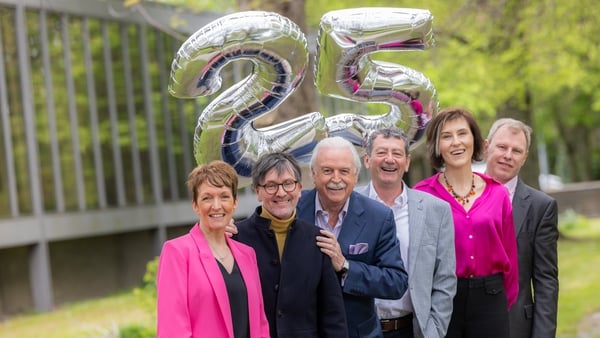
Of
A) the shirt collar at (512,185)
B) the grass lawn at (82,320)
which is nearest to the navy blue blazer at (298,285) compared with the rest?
the shirt collar at (512,185)

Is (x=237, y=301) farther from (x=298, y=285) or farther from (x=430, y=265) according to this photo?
(x=430, y=265)

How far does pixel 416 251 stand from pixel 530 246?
0.95 m

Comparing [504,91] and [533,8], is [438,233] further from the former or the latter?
[504,91]

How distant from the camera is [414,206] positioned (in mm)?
4770

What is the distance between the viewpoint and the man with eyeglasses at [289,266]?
4.09 metres

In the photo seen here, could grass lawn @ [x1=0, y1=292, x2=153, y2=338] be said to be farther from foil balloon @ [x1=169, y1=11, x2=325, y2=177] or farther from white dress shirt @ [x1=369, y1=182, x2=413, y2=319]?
white dress shirt @ [x1=369, y1=182, x2=413, y2=319]

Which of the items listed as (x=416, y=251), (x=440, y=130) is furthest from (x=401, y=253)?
(x=440, y=130)

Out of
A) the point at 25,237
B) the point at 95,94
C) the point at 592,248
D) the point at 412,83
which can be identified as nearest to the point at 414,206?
the point at 412,83

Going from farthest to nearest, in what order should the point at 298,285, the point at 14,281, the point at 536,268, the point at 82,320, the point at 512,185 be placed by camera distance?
1. the point at 14,281
2. the point at 82,320
3. the point at 512,185
4. the point at 536,268
5. the point at 298,285

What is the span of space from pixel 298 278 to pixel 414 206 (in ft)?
2.95

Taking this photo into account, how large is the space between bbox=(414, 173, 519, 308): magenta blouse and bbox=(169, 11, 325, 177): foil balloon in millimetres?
837

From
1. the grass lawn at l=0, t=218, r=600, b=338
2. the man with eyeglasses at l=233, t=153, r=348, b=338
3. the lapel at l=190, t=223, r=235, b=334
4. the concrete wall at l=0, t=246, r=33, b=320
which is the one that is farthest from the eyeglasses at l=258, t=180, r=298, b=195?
the concrete wall at l=0, t=246, r=33, b=320

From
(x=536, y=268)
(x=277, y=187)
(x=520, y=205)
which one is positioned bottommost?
(x=536, y=268)

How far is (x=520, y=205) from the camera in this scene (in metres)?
5.41
